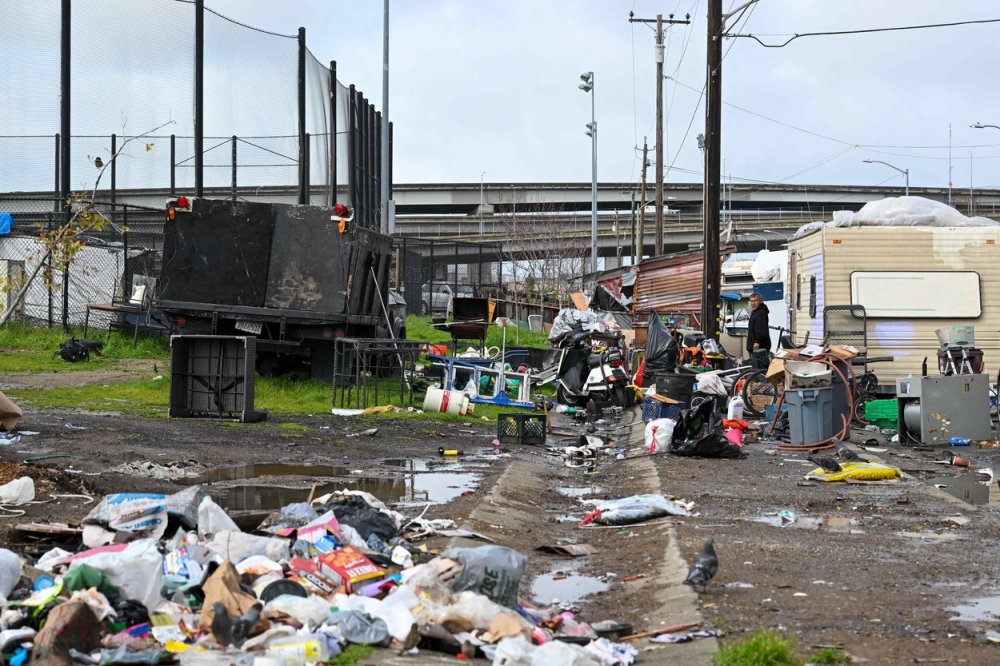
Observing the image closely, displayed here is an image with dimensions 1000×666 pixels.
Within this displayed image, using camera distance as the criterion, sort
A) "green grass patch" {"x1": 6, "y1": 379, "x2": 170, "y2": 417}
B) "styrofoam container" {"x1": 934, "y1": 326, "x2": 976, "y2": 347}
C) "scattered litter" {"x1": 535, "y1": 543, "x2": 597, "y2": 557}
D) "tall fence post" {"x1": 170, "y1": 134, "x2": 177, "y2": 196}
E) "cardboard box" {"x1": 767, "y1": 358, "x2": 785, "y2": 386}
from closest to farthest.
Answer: "scattered litter" {"x1": 535, "y1": 543, "x2": 597, "y2": 557} < "green grass patch" {"x1": 6, "y1": 379, "x2": 170, "y2": 417} < "cardboard box" {"x1": 767, "y1": 358, "x2": 785, "y2": 386} < "styrofoam container" {"x1": 934, "y1": 326, "x2": 976, "y2": 347} < "tall fence post" {"x1": 170, "y1": 134, "x2": 177, "y2": 196}

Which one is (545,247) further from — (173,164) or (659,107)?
(173,164)

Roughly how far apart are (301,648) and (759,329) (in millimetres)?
16450

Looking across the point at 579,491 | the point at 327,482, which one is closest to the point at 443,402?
the point at 579,491

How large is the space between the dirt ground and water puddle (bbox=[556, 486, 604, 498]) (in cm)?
5

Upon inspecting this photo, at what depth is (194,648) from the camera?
483cm

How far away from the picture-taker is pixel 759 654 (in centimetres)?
480

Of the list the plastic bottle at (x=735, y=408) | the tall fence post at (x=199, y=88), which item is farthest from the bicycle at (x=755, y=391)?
the tall fence post at (x=199, y=88)

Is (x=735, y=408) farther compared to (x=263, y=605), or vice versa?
(x=735, y=408)

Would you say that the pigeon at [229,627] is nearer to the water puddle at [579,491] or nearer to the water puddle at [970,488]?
the water puddle at [579,491]

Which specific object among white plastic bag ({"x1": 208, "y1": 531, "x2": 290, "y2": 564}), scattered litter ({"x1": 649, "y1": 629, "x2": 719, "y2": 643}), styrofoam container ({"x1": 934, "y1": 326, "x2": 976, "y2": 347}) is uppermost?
styrofoam container ({"x1": 934, "y1": 326, "x2": 976, "y2": 347})

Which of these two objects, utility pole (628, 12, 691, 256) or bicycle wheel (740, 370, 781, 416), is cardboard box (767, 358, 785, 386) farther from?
utility pole (628, 12, 691, 256)

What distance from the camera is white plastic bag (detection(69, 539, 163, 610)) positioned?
530cm

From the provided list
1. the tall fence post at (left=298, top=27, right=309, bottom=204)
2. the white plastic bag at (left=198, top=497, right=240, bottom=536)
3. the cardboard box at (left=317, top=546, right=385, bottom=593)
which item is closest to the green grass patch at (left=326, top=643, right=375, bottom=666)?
the cardboard box at (left=317, top=546, right=385, bottom=593)

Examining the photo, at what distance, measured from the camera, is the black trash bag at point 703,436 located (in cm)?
1339
